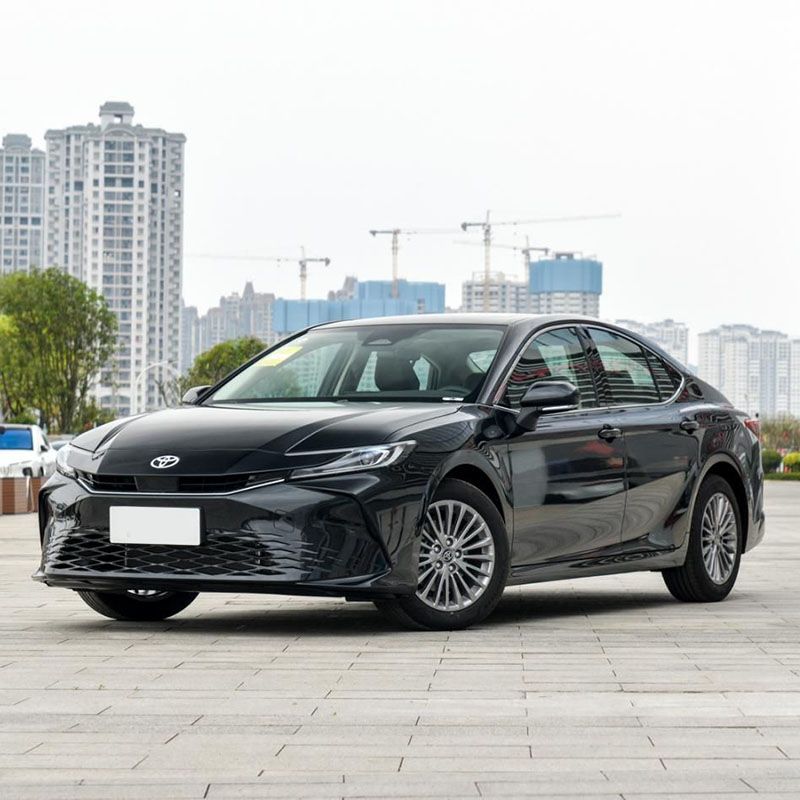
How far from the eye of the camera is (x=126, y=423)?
27.8 ft

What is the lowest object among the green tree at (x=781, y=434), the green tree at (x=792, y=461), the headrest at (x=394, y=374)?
the green tree at (x=781, y=434)

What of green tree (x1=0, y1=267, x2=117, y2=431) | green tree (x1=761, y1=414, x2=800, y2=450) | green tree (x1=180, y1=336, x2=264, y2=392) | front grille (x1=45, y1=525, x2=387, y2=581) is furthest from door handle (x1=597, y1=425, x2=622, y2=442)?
green tree (x1=761, y1=414, x2=800, y2=450)

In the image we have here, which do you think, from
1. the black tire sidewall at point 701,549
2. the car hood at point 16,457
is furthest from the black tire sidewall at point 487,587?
the car hood at point 16,457

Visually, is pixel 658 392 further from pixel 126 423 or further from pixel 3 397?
pixel 3 397

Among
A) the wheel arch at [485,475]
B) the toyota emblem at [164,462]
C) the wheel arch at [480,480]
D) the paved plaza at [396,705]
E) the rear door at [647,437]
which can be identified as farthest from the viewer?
the rear door at [647,437]

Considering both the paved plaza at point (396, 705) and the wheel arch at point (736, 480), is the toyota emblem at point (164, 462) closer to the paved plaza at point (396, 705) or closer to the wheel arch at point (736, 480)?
the paved plaza at point (396, 705)

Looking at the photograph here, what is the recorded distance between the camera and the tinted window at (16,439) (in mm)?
30916

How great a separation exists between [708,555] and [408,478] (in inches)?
113

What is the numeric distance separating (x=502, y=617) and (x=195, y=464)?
202 cm

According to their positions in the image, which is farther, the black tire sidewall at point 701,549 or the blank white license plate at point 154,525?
the black tire sidewall at point 701,549

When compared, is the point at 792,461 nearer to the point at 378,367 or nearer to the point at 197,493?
the point at 378,367

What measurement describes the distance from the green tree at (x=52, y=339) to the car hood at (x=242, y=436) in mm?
84923

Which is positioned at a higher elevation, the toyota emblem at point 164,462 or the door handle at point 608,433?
the door handle at point 608,433

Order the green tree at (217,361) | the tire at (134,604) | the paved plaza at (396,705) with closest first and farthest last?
the paved plaza at (396,705) → the tire at (134,604) → the green tree at (217,361)
